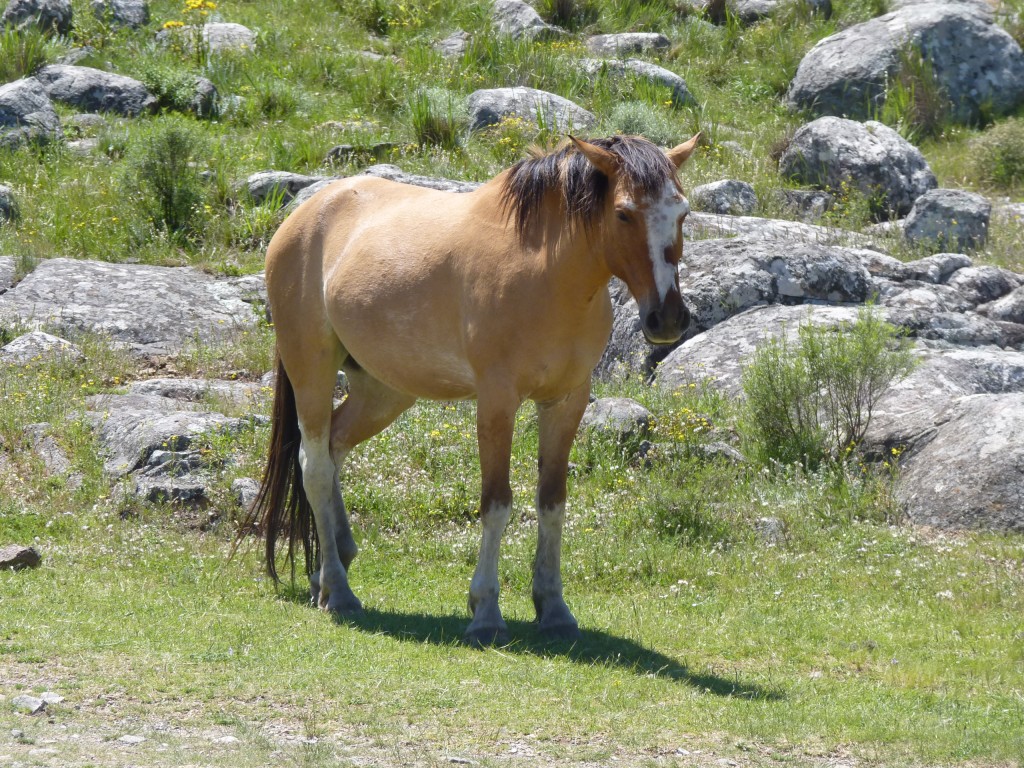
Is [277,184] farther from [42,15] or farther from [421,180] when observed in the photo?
[42,15]

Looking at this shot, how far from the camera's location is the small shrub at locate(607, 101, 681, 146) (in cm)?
1678

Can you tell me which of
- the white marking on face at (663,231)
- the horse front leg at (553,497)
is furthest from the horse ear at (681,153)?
the horse front leg at (553,497)

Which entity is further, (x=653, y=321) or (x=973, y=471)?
(x=973, y=471)

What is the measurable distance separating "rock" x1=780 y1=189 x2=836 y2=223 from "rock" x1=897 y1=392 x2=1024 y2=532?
6277mm

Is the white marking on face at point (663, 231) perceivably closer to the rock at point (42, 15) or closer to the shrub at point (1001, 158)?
the shrub at point (1001, 158)

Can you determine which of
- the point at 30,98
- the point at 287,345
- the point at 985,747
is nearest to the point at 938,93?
the point at 30,98

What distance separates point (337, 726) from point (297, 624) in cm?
195

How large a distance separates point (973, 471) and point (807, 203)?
7462 millimetres

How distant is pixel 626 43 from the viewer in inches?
851

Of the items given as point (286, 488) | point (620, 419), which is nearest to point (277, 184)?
point (620, 419)

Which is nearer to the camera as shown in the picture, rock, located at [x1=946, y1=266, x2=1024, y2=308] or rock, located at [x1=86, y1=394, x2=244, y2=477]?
rock, located at [x1=86, y1=394, x2=244, y2=477]

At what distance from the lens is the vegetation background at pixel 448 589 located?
5.13 m

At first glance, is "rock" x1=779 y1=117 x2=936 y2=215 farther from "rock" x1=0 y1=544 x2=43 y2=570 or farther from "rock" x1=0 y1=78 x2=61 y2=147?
"rock" x1=0 y1=544 x2=43 y2=570

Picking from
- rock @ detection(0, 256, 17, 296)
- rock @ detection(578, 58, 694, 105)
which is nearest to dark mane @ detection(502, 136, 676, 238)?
rock @ detection(0, 256, 17, 296)
